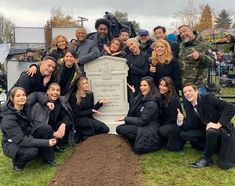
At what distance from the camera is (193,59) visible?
6.55 metres

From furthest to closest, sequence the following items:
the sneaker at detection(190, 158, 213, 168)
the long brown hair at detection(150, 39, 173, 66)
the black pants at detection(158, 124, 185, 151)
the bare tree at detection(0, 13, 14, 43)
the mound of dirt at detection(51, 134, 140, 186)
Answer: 1. the bare tree at detection(0, 13, 14, 43)
2. the long brown hair at detection(150, 39, 173, 66)
3. the black pants at detection(158, 124, 185, 151)
4. the sneaker at detection(190, 158, 213, 168)
5. the mound of dirt at detection(51, 134, 140, 186)

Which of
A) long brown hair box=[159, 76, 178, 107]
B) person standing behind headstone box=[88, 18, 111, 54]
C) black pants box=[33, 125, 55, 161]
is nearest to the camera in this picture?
black pants box=[33, 125, 55, 161]

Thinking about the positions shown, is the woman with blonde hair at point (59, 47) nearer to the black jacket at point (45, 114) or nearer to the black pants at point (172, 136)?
the black jacket at point (45, 114)

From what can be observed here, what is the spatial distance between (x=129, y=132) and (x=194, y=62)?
1.71m

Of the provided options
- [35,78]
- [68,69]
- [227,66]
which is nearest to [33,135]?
[35,78]

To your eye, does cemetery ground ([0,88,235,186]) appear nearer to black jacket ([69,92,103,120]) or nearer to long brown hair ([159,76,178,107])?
black jacket ([69,92,103,120])

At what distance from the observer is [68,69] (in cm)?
667

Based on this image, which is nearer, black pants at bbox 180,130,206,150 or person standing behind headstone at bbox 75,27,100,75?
black pants at bbox 180,130,206,150

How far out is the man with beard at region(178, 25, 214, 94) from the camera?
6.53 meters

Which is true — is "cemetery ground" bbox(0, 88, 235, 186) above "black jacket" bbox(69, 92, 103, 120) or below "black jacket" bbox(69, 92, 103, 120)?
below

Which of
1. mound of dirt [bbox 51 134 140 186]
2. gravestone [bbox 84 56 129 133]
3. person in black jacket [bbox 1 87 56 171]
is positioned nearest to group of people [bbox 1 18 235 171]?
person in black jacket [bbox 1 87 56 171]

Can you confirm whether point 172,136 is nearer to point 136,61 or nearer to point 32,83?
point 136,61

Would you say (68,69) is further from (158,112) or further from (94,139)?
(158,112)

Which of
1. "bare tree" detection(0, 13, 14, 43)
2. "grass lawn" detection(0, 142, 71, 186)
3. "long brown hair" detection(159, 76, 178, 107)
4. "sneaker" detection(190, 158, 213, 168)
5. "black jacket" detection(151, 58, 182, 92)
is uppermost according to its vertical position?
"bare tree" detection(0, 13, 14, 43)
